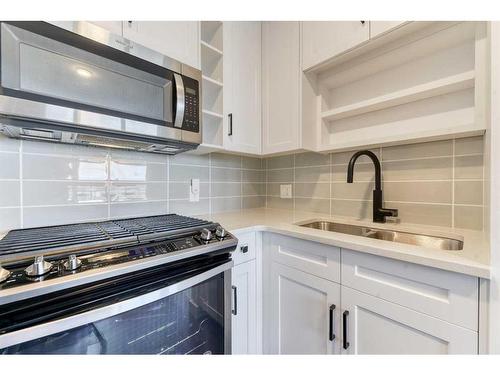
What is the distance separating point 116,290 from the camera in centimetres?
67

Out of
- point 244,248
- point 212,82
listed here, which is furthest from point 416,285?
point 212,82

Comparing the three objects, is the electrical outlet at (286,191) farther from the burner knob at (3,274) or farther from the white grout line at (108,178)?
the burner knob at (3,274)

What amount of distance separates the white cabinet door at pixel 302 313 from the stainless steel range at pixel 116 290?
0.31m

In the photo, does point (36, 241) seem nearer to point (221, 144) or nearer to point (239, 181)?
point (221, 144)

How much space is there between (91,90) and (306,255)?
1122 millimetres

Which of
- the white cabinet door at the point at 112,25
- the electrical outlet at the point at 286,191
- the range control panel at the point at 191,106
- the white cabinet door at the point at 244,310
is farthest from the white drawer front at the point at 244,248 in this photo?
the white cabinet door at the point at 112,25

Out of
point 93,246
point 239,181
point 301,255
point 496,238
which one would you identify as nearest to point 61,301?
point 93,246

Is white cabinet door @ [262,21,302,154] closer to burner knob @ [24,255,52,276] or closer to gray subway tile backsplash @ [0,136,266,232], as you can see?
gray subway tile backsplash @ [0,136,266,232]

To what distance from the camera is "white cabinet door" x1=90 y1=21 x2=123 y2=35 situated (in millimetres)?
931

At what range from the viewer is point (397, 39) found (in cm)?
114

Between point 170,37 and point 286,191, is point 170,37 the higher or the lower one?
the higher one

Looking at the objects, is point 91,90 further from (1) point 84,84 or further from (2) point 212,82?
(2) point 212,82

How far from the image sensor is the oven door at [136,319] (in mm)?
552
